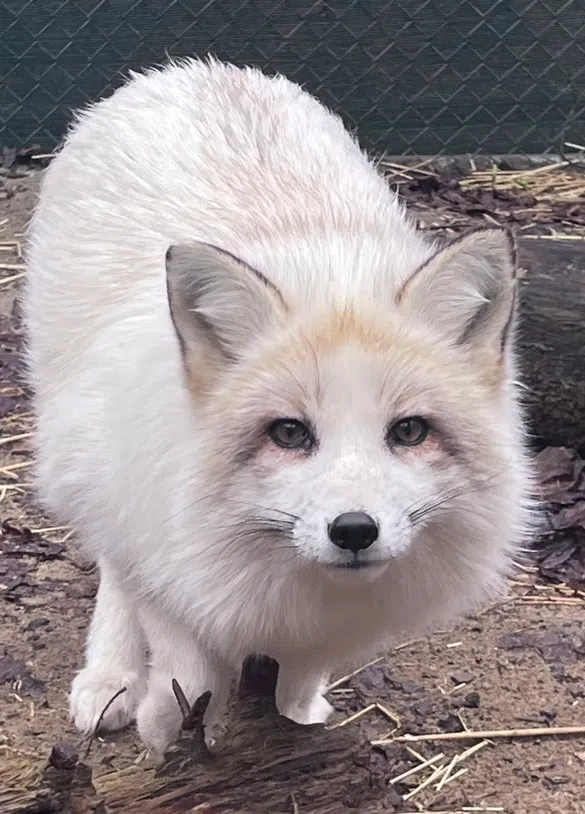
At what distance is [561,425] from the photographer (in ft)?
16.8

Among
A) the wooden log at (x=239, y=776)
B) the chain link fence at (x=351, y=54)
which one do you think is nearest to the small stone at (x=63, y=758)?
the wooden log at (x=239, y=776)

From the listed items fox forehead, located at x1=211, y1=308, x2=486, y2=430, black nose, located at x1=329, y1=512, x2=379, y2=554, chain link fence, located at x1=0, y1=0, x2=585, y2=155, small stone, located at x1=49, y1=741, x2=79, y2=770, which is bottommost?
Answer: small stone, located at x1=49, y1=741, x2=79, y2=770

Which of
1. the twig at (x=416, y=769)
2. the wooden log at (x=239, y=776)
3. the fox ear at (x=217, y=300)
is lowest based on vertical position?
the twig at (x=416, y=769)

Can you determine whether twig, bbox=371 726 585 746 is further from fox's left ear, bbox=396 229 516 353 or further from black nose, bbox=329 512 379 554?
black nose, bbox=329 512 379 554

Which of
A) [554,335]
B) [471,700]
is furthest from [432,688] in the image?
[554,335]

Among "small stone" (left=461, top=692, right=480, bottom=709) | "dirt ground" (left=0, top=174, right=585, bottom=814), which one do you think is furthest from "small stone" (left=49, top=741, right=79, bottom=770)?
"small stone" (left=461, top=692, right=480, bottom=709)

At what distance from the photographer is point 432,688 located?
13.3 ft

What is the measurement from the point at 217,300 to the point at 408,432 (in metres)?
0.52

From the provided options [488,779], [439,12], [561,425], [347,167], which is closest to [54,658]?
[488,779]

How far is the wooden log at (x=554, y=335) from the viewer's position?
194 inches

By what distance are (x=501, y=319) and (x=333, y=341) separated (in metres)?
0.47

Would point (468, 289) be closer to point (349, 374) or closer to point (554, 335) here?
point (349, 374)

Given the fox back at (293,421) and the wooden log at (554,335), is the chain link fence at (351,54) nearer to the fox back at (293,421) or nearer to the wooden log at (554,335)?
the wooden log at (554,335)

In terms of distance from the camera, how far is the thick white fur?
8.70 feet
